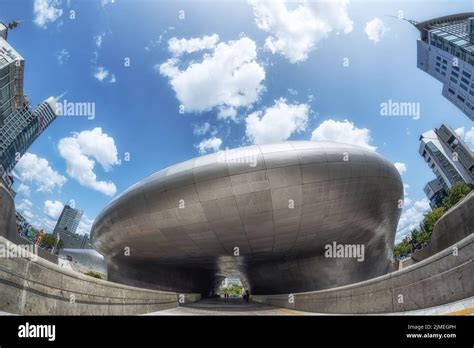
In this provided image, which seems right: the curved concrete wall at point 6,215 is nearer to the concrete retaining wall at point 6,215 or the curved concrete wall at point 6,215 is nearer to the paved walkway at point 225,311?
the concrete retaining wall at point 6,215

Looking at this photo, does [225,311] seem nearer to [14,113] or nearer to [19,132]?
[14,113]

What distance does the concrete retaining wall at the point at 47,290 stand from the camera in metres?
3.57

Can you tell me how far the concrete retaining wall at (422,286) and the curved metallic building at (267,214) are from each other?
15.6 feet

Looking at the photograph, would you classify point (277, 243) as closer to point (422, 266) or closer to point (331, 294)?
point (331, 294)

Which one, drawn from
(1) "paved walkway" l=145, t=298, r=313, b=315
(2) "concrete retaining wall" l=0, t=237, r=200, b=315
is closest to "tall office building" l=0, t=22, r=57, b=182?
(1) "paved walkway" l=145, t=298, r=313, b=315

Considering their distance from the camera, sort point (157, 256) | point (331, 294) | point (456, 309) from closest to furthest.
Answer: point (456, 309) < point (331, 294) < point (157, 256)

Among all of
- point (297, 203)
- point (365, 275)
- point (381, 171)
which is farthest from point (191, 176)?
point (365, 275)

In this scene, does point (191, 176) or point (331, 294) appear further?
point (191, 176)

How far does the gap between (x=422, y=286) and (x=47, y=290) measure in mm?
7412

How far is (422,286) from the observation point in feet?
16.5

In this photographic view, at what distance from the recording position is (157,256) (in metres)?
15.6

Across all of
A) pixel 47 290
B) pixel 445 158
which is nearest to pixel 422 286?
pixel 47 290
